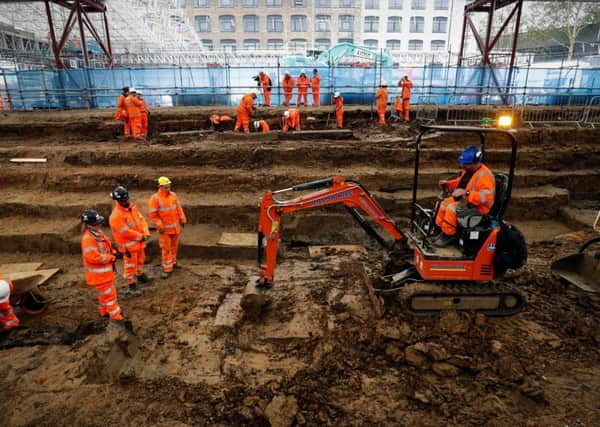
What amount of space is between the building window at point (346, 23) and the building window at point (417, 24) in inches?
302

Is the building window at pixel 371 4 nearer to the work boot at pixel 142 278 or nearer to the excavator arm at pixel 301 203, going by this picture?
the excavator arm at pixel 301 203

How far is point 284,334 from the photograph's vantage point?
5.09m

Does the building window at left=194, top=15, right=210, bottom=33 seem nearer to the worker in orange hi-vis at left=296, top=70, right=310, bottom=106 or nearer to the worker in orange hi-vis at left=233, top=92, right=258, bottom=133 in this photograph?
the worker in orange hi-vis at left=296, top=70, right=310, bottom=106

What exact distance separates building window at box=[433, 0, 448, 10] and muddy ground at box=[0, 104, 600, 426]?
43399mm

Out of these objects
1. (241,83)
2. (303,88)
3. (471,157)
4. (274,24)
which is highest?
(274,24)

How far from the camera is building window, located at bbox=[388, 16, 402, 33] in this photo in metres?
46.0

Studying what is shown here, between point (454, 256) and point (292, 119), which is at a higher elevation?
point (292, 119)

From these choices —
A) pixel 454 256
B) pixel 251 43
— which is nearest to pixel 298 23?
pixel 251 43

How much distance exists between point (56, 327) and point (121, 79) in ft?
55.4

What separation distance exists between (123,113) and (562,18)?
136 feet

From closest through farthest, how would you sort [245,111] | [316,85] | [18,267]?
1. [18,267]
2. [245,111]
3. [316,85]

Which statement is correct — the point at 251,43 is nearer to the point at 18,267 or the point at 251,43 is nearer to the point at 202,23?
the point at 202,23

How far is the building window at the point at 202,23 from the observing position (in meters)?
45.5

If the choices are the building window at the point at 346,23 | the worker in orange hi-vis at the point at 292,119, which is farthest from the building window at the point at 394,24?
the worker in orange hi-vis at the point at 292,119
